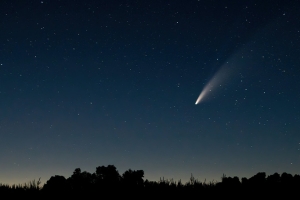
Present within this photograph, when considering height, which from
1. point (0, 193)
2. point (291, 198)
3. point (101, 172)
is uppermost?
point (101, 172)

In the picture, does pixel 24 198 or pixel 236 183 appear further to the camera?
pixel 236 183

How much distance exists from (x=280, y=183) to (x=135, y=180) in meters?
5.88

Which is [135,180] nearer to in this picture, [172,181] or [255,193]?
[172,181]

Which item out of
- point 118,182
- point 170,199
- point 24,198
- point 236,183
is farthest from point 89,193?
point 236,183

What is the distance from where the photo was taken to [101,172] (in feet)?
179

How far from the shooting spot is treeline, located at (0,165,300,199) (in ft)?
36.2

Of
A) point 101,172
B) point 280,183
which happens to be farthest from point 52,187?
point 101,172

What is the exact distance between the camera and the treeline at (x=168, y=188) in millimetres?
11023

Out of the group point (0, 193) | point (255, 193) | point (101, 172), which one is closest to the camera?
point (0, 193)

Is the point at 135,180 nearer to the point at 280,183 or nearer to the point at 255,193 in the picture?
the point at 255,193

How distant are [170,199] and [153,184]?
923 millimetres

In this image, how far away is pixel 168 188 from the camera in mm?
11664

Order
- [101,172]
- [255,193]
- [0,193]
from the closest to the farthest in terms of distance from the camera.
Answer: [0,193] → [255,193] → [101,172]

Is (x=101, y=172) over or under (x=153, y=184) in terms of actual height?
over
